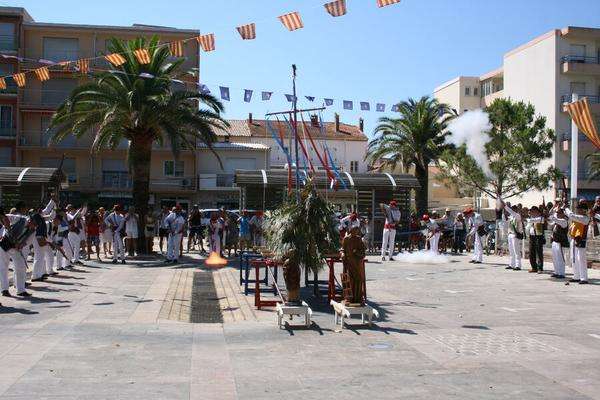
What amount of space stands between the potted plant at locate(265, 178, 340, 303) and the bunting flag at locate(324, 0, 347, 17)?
499cm

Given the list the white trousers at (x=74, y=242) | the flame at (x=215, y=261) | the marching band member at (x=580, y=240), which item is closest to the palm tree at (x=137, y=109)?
the flame at (x=215, y=261)

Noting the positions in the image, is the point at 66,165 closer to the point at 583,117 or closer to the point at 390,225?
the point at 390,225

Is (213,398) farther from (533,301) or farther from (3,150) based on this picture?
(3,150)

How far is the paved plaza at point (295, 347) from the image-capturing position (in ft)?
23.0

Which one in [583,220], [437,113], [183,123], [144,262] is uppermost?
[437,113]

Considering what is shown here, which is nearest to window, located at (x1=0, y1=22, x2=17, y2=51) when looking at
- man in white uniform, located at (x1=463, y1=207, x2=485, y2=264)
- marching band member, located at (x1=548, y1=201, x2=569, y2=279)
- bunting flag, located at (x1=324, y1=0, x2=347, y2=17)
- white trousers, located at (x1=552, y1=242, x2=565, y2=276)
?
man in white uniform, located at (x1=463, y1=207, x2=485, y2=264)

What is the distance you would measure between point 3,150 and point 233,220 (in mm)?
31282

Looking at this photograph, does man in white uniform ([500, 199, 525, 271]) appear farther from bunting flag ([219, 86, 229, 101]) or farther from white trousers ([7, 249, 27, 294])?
white trousers ([7, 249, 27, 294])

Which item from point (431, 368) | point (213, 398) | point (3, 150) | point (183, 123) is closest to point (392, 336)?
point (431, 368)

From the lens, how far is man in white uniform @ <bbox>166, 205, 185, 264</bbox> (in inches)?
906

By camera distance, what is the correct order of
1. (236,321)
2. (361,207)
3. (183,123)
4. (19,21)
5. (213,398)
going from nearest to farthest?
(213,398)
(236,321)
(183,123)
(361,207)
(19,21)

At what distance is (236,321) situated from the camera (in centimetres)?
1132

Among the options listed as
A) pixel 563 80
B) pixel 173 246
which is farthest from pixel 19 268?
pixel 563 80

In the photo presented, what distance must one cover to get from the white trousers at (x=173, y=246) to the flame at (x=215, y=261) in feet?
3.39
